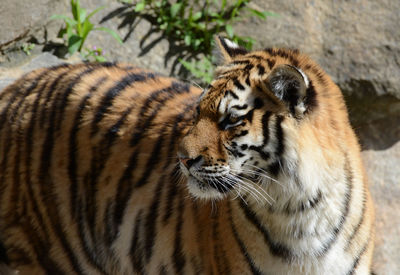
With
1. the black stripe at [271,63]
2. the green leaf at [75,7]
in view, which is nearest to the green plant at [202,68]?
the green leaf at [75,7]

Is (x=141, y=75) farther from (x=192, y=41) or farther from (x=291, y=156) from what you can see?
(x=192, y=41)

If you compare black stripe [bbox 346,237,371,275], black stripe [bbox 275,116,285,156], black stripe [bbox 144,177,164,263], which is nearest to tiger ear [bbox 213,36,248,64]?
black stripe [bbox 275,116,285,156]

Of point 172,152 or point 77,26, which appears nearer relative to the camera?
point 172,152

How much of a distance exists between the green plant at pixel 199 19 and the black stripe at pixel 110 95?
1.69 metres

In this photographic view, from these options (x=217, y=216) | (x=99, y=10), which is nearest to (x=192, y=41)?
(x=99, y=10)

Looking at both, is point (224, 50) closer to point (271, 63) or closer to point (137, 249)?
point (271, 63)

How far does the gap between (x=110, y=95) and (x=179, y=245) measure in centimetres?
73

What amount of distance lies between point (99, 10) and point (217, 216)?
262cm

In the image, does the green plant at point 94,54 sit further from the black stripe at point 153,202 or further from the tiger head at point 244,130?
the tiger head at point 244,130

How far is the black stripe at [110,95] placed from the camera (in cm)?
281

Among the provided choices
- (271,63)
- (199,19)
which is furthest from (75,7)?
(271,63)

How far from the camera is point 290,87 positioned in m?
2.11

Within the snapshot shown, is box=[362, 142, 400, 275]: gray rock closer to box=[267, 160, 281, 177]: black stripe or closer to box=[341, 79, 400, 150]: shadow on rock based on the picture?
box=[341, 79, 400, 150]: shadow on rock

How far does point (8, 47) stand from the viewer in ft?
13.9
